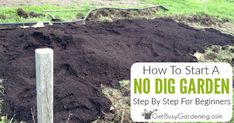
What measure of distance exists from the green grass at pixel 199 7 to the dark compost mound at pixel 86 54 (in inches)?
67.6

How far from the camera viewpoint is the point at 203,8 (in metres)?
13.4

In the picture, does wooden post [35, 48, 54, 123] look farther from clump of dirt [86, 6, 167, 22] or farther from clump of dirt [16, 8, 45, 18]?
clump of dirt [86, 6, 167, 22]

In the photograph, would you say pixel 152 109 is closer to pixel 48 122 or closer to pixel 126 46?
pixel 48 122

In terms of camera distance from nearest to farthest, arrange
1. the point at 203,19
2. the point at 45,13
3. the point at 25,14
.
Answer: the point at 25,14 → the point at 45,13 → the point at 203,19

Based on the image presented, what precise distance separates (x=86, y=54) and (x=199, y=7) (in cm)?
684

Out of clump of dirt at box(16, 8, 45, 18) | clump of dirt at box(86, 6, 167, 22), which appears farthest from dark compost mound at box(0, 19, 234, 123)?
clump of dirt at box(16, 8, 45, 18)

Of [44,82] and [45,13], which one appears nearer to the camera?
[44,82]

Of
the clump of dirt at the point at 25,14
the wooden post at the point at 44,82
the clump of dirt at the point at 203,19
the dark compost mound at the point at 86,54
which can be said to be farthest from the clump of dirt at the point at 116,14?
the wooden post at the point at 44,82

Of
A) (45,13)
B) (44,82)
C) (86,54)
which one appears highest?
(44,82)

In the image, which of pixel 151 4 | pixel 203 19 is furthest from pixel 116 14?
pixel 203 19

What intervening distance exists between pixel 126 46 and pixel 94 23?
1.78 metres

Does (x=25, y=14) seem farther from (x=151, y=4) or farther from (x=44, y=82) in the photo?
(x=44, y=82)

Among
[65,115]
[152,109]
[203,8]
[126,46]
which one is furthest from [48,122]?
[203,8]

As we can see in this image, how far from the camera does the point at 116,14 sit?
11328 mm
